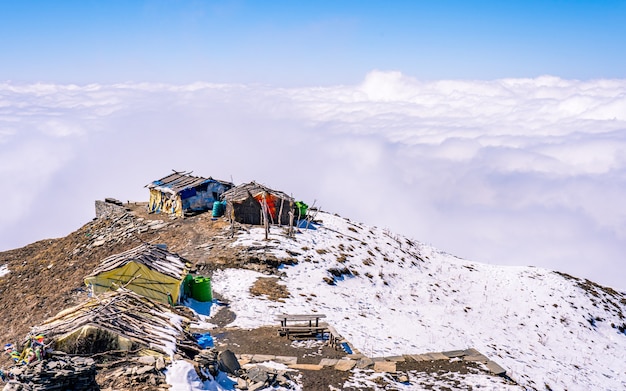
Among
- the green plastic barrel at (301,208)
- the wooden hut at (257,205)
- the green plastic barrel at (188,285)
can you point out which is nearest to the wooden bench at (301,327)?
the green plastic barrel at (188,285)

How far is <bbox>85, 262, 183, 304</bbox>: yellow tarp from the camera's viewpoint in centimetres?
2197

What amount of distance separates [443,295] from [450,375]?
13.7 m

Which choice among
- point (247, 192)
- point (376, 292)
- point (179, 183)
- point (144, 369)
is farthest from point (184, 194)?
point (144, 369)

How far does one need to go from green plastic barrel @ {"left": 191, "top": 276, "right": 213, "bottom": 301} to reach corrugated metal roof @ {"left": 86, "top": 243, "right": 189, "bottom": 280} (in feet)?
2.60

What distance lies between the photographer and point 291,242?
3222 centimetres

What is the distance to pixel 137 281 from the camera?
2198 cm

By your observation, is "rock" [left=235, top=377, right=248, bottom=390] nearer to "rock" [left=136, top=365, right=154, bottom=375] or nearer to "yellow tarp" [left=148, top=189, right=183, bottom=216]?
"rock" [left=136, top=365, right=154, bottom=375]

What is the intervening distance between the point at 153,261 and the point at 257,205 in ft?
41.6

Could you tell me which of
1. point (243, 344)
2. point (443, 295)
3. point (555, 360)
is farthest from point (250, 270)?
point (555, 360)

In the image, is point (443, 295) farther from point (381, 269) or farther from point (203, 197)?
point (203, 197)

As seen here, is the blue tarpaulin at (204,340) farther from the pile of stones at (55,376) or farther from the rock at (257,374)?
the pile of stones at (55,376)

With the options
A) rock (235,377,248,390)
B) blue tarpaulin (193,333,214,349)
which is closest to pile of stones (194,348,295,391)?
rock (235,377,248,390)

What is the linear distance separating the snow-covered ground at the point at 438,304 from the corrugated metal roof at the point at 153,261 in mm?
2770

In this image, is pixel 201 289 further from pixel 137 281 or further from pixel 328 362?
pixel 328 362
